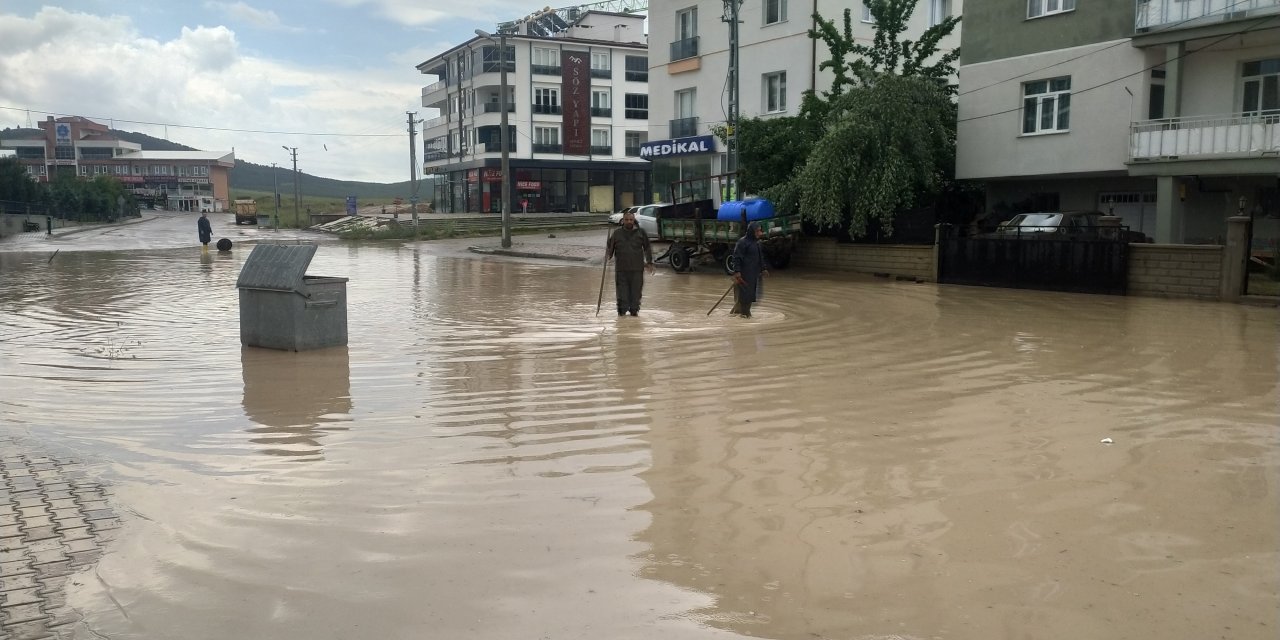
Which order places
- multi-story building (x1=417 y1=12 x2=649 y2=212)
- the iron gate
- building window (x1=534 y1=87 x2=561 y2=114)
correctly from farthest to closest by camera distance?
building window (x1=534 y1=87 x2=561 y2=114), multi-story building (x1=417 y1=12 x2=649 y2=212), the iron gate

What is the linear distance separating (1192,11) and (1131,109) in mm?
2465

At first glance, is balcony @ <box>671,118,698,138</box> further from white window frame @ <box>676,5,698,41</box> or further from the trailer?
the trailer

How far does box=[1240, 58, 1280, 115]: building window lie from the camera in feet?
71.6

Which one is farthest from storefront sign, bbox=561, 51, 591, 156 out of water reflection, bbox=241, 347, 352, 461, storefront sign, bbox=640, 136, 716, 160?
water reflection, bbox=241, 347, 352, 461

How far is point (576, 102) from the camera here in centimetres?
6644

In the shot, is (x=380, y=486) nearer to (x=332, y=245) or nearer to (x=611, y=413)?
(x=611, y=413)

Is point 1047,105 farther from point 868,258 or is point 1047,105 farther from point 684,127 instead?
point 684,127

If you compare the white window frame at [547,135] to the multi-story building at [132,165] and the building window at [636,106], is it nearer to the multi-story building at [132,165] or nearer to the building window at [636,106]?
the building window at [636,106]

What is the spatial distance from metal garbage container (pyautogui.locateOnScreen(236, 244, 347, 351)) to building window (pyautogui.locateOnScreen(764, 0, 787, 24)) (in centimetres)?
2696

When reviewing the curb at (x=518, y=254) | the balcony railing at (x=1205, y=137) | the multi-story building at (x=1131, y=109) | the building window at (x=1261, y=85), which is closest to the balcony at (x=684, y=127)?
the curb at (x=518, y=254)

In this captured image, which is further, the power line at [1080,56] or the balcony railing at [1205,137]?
the power line at [1080,56]

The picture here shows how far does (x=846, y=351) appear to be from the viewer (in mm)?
11312

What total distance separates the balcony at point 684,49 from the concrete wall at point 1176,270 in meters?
23.4

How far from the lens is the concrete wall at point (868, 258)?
76.1ft
